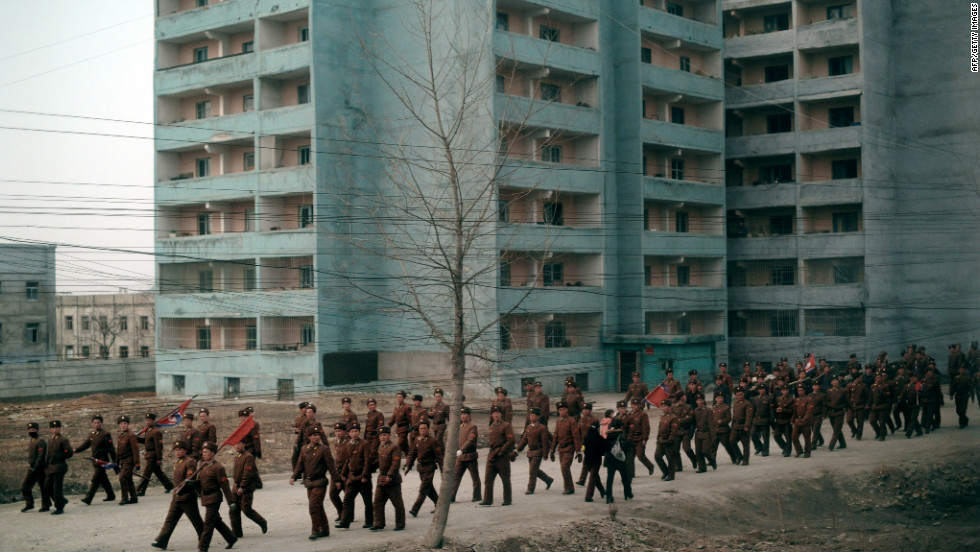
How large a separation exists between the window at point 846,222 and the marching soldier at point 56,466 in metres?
43.7

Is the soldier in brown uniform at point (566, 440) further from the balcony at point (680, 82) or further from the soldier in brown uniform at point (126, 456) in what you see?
the balcony at point (680, 82)

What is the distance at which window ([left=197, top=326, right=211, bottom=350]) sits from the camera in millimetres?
47344

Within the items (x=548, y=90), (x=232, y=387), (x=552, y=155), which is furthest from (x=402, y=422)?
(x=548, y=90)

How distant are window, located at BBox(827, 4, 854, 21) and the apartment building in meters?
7.74

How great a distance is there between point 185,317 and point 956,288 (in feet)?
117

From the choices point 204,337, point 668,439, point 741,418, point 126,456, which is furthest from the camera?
point 204,337

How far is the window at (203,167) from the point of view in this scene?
48.3 metres

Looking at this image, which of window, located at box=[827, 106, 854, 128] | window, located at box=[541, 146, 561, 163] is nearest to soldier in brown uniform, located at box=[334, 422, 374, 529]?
window, located at box=[541, 146, 561, 163]

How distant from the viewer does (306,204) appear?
1708 inches

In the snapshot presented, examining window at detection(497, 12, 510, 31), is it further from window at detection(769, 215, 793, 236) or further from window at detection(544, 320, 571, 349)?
window at detection(769, 215, 793, 236)

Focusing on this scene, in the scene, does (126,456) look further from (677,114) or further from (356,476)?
(677,114)

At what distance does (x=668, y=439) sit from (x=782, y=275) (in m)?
35.1

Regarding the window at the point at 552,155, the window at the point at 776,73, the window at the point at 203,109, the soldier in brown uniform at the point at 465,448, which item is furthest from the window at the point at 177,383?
the window at the point at 776,73

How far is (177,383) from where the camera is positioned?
48094 mm
